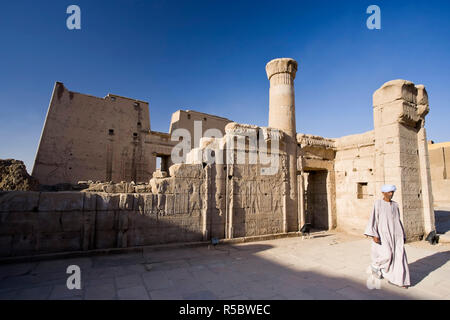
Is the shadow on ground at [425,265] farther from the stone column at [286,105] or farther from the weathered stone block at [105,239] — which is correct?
the weathered stone block at [105,239]

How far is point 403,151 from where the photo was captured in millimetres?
7949

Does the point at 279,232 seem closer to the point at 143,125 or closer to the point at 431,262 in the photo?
the point at 431,262

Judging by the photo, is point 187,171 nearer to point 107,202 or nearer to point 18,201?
point 107,202

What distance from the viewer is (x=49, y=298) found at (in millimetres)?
3244

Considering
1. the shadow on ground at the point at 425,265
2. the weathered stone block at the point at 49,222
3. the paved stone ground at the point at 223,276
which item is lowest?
the shadow on ground at the point at 425,265

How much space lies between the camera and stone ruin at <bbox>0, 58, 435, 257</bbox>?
17.1 ft

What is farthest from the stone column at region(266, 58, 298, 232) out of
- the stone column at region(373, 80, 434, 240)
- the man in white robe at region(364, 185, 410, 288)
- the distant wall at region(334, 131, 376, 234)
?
the man in white robe at region(364, 185, 410, 288)

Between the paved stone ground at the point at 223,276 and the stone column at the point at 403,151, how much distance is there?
2.21m

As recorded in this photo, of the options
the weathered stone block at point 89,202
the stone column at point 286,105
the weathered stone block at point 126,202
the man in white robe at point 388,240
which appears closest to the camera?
the man in white robe at point 388,240

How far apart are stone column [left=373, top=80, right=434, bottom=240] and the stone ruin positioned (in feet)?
0.11

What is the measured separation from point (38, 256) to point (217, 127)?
47.1 ft

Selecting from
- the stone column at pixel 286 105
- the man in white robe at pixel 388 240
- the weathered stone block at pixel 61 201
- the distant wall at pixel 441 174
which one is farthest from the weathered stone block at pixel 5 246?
the distant wall at pixel 441 174

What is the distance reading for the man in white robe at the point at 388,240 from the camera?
3992 mm

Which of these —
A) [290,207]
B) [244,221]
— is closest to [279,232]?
[290,207]
